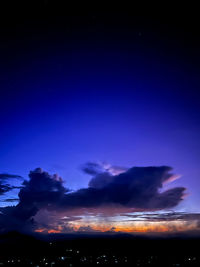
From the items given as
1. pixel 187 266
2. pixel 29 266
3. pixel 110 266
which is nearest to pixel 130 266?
pixel 110 266

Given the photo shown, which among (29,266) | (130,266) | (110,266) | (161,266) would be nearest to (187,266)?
(161,266)

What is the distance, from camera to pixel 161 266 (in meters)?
130

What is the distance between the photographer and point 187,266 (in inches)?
5285

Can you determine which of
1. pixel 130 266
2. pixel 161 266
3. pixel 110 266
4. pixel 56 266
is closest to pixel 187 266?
pixel 161 266

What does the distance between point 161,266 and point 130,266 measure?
2053 centimetres

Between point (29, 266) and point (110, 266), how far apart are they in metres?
55.2

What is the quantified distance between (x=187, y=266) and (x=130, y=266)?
39305 millimetres

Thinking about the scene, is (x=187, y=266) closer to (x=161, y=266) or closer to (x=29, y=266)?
(x=161, y=266)

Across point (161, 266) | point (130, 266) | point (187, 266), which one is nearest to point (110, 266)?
point (130, 266)

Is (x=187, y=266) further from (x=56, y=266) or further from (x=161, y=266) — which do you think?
(x=56, y=266)

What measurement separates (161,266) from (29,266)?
3491 inches

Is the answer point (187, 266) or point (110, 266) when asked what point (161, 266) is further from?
point (110, 266)

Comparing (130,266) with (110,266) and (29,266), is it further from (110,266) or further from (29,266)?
(29,266)

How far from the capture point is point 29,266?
132 metres
